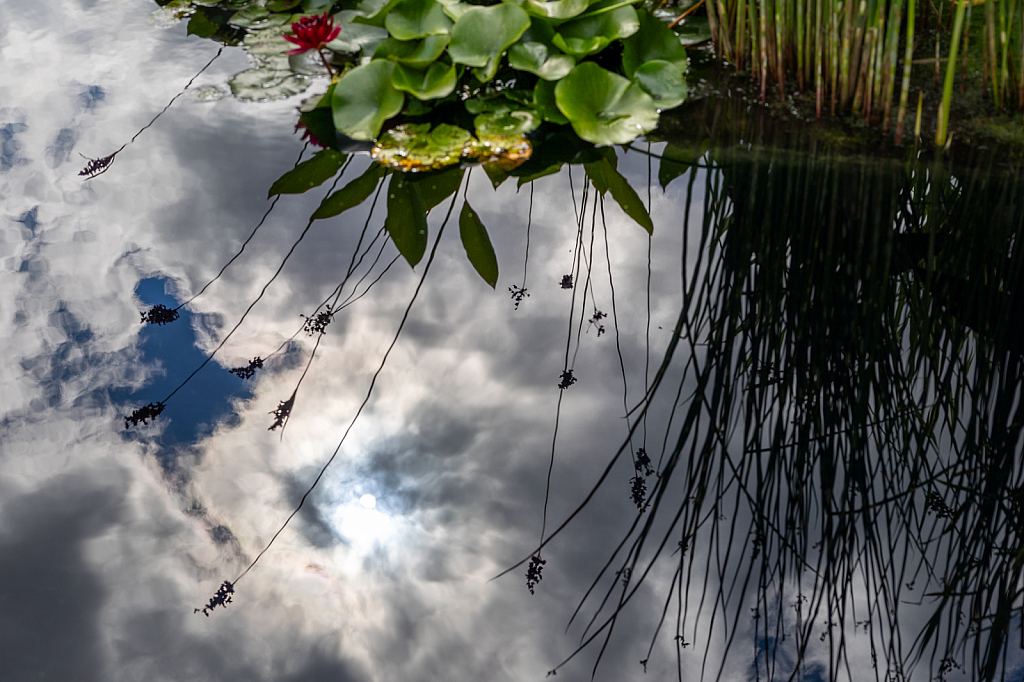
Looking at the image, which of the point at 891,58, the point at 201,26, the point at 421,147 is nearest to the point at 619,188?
the point at 421,147

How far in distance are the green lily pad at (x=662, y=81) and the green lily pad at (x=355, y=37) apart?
65 cm

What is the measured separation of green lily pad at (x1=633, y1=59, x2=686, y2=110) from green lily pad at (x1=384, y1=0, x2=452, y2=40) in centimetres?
48

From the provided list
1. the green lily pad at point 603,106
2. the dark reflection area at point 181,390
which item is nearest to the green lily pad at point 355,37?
the green lily pad at point 603,106

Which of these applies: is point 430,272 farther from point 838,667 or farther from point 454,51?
point 838,667

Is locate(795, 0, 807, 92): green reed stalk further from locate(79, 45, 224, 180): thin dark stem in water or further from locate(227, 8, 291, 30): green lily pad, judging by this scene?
locate(79, 45, 224, 180): thin dark stem in water

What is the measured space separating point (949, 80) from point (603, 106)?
71 centimetres

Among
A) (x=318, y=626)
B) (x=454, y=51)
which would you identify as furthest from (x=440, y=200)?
(x=318, y=626)

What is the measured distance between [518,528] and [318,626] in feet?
0.88

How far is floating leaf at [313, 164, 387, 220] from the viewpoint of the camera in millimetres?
1340

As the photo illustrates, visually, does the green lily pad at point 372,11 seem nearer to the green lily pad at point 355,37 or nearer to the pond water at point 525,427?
the green lily pad at point 355,37

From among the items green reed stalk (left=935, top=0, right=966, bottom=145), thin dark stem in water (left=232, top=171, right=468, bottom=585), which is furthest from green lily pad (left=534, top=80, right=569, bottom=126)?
green reed stalk (left=935, top=0, right=966, bottom=145)

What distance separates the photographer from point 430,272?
123 centimetres

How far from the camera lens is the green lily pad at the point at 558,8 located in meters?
1.52

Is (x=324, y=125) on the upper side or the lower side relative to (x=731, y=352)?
upper
